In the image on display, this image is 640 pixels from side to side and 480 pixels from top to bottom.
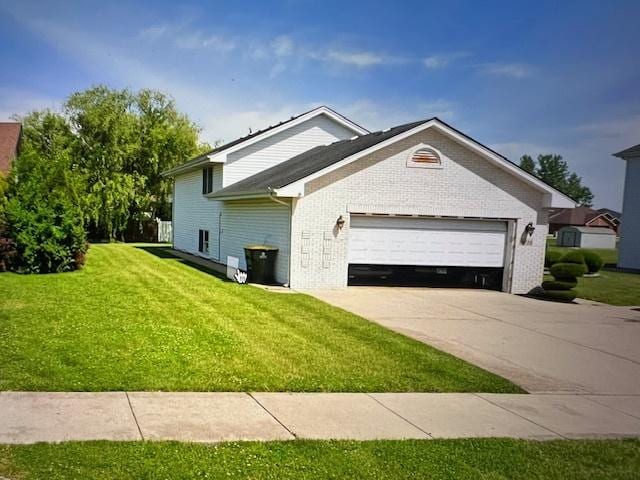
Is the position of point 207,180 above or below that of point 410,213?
above

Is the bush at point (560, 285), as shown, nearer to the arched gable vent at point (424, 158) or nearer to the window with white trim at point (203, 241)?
the arched gable vent at point (424, 158)

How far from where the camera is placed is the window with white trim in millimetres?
23781

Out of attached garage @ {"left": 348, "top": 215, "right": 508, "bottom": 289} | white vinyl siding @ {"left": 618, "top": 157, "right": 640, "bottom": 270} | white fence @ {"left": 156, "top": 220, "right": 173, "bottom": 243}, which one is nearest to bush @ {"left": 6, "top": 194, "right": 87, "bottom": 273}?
attached garage @ {"left": 348, "top": 215, "right": 508, "bottom": 289}

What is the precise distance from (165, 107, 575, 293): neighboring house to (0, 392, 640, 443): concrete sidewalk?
8929 mm

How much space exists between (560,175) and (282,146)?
151m

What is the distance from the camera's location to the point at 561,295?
15914mm

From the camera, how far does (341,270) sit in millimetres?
15422

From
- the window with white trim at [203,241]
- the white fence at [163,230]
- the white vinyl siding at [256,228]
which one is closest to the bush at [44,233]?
the white vinyl siding at [256,228]

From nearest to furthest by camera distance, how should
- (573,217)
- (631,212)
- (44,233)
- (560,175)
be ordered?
(44,233)
(631,212)
(573,217)
(560,175)

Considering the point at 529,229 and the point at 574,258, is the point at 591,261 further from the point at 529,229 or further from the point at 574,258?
the point at 529,229

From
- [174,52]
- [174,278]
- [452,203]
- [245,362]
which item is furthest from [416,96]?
[245,362]

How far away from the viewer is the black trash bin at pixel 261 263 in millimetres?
15625

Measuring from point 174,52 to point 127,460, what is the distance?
15.9m

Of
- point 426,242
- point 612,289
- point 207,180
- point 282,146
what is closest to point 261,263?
point 426,242
